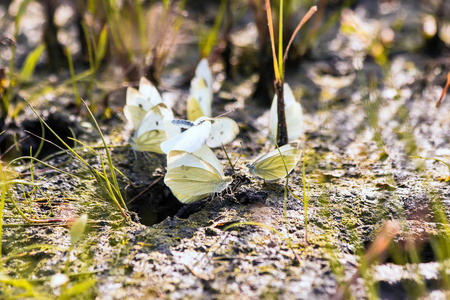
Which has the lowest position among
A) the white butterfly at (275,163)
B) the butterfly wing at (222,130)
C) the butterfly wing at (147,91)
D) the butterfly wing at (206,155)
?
the white butterfly at (275,163)

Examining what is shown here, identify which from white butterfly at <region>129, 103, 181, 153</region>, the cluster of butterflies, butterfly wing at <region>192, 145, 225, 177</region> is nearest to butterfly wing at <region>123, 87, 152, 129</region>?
the cluster of butterflies

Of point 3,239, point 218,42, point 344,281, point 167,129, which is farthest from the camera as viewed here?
point 218,42

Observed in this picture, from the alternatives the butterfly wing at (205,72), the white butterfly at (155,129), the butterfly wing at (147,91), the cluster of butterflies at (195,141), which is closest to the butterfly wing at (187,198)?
the cluster of butterflies at (195,141)

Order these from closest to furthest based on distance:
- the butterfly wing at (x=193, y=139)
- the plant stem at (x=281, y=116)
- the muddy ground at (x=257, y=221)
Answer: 1. the muddy ground at (x=257, y=221)
2. the butterfly wing at (x=193, y=139)
3. the plant stem at (x=281, y=116)

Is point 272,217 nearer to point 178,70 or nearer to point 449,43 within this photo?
point 178,70

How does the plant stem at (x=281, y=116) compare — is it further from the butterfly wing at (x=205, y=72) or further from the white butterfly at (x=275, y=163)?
the butterfly wing at (x=205, y=72)

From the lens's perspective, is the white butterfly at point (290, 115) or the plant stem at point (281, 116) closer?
the plant stem at point (281, 116)

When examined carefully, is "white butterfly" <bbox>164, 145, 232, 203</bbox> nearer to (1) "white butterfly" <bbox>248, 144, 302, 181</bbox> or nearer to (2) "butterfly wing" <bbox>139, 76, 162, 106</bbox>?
(1) "white butterfly" <bbox>248, 144, 302, 181</bbox>

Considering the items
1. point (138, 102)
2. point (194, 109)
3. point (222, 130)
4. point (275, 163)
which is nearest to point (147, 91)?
point (138, 102)

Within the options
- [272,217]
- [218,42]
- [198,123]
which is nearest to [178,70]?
[218,42]
